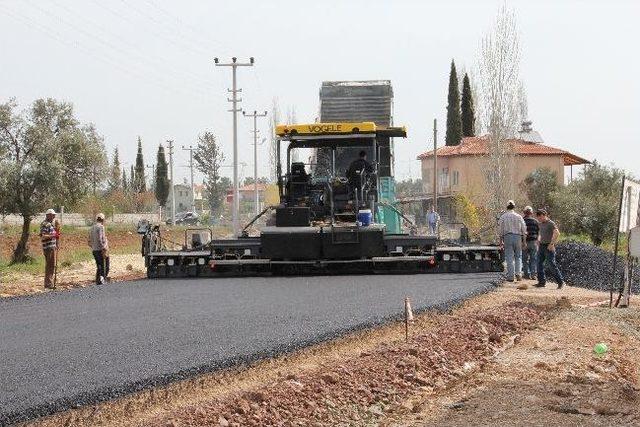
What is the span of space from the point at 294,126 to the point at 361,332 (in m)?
8.20

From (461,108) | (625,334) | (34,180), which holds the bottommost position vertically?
(625,334)

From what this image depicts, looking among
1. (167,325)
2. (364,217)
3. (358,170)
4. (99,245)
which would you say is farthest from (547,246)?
(99,245)

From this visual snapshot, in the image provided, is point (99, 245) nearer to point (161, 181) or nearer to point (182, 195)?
point (161, 181)

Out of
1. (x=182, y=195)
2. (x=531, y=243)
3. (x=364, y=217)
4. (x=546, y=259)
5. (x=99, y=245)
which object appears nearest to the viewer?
(x=546, y=259)

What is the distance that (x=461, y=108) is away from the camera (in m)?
58.3

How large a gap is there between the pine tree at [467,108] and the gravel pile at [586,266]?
34081 mm

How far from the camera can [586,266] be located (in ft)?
67.5

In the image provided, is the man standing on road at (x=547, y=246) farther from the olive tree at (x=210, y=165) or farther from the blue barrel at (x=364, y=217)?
the olive tree at (x=210, y=165)

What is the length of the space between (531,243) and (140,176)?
83560 mm

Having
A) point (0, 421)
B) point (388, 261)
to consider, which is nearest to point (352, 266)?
point (388, 261)

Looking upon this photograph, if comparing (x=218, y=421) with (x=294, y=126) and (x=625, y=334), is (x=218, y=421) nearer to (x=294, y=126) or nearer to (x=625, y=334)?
(x=625, y=334)

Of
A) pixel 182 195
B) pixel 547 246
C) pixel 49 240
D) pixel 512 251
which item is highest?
pixel 182 195

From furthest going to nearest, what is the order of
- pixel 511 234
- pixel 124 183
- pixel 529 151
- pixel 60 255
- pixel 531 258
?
1. pixel 124 183
2. pixel 529 151
3. pixel 60 255
4. pixel 531 258
5. pixel 511 234

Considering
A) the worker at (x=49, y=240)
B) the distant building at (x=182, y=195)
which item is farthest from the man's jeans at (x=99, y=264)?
the distant building at (x=182, y=195)
